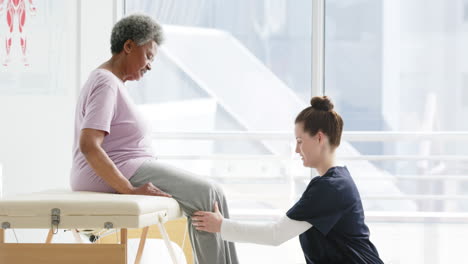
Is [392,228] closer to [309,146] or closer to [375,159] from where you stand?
[375,159]

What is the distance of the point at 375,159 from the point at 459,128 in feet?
2.24

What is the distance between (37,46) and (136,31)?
1.70 metres

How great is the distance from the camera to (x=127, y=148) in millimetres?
2420

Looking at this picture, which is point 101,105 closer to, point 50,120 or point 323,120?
point 323,120

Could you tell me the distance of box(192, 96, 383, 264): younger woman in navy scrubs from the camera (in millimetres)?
2039

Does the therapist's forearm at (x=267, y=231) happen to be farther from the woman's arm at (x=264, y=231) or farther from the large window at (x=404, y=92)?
the large window at (x=404, y=92)

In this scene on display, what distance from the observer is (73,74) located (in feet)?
13.3

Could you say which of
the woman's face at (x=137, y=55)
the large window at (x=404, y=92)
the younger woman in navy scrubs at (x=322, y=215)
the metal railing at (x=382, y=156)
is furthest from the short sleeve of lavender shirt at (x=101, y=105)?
the large window at (x=404, y=92)

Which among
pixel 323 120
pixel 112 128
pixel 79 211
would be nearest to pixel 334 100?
pixel 112 128

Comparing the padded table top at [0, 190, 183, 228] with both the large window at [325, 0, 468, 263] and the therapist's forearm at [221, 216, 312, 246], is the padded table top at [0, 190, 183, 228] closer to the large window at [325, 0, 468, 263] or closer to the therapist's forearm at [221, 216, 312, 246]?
the therapist's forearm at [221, 216, 312, 246]

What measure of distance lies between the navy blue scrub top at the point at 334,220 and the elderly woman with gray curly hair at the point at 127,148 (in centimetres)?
33

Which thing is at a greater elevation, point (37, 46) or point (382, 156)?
point (37, 46)

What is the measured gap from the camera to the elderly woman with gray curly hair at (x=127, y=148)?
7.39 ft

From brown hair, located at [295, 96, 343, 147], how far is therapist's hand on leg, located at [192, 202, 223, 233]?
36 cm
